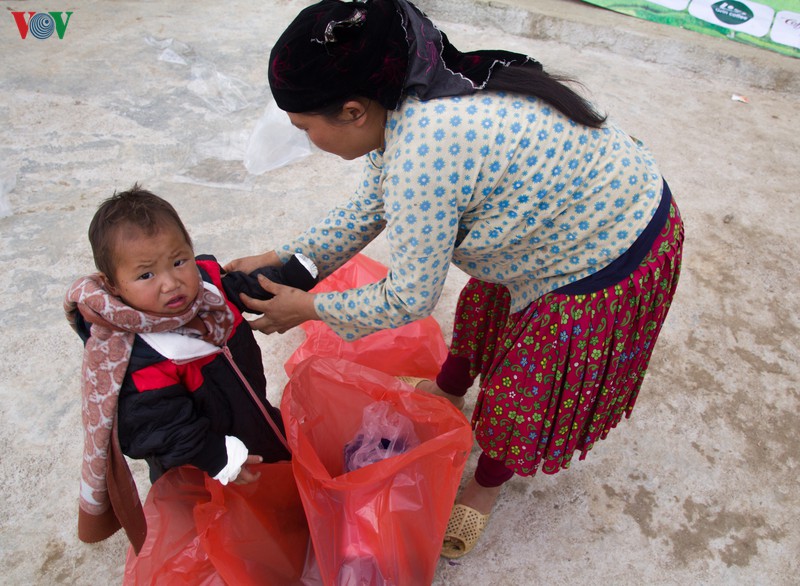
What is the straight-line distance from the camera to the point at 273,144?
295cm

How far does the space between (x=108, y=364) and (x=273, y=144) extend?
208cm

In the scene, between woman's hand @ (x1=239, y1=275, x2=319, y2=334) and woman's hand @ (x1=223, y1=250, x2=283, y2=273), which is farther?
woman's hand @ (x1=223, y1=250, x2=283, y2=273)

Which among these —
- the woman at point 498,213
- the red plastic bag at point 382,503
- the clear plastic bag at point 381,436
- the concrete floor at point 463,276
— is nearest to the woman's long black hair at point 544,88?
the woman at point 498,213

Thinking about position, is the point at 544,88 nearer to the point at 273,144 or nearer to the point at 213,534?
the point at 213,534

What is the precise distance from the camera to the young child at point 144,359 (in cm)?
107

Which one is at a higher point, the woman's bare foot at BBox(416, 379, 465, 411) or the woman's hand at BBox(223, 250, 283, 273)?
the woman's hand at BBox(223, 250, 283, 273)

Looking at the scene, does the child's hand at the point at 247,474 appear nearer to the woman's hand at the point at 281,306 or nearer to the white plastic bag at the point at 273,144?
the woman's hand at the point at 281,306

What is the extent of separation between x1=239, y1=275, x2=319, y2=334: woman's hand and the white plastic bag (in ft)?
5.60

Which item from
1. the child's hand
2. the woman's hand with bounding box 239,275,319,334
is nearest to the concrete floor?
the child's hand

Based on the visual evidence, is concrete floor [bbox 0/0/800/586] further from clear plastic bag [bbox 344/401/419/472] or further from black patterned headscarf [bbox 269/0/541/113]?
black patterned headscarf [bbox 269/0/541/113]

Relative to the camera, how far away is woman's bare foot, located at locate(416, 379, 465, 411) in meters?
1.89

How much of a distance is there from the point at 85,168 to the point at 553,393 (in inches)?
100

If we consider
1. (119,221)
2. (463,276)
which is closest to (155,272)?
(119,221)

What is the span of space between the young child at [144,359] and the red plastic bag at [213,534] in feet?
0.21
